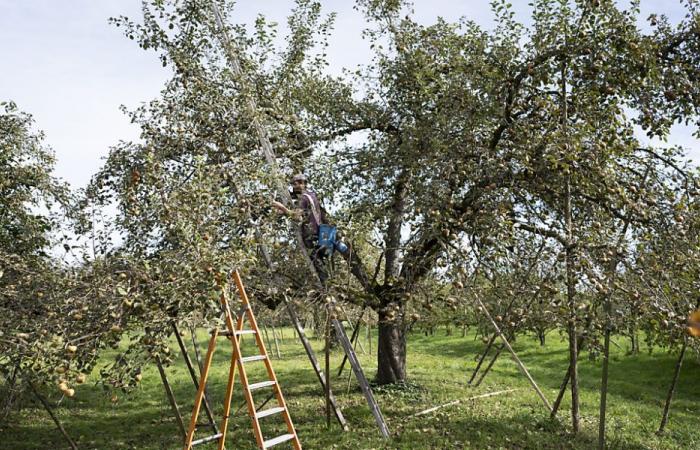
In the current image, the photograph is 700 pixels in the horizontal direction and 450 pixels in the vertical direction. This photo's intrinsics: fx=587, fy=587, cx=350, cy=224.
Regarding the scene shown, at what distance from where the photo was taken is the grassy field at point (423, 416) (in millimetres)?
9938

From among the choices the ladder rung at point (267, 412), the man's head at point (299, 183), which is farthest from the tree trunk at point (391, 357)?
the ladder rung at point (267, 412)

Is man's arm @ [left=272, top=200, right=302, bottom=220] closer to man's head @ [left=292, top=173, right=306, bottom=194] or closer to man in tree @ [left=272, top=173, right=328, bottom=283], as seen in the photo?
man in tree @ [left=272, top=173, right=328, bottom=283]

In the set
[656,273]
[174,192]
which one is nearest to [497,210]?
[656,273]

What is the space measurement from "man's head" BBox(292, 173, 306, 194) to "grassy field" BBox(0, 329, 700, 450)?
4.04 m

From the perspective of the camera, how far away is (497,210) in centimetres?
781

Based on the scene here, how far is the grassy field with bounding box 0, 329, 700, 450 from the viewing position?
32.6 ft

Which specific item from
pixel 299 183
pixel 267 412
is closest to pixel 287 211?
pixel 299 183

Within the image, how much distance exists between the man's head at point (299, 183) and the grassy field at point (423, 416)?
4036mm

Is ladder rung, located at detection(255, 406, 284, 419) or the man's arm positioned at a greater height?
the man's arm

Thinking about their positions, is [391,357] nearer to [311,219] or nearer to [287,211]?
[311,219]

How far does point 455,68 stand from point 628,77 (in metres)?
2.73

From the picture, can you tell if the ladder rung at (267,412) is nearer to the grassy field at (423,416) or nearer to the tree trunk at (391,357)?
the grassy field at (423,416)

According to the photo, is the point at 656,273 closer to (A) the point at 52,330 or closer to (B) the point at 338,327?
(B) the point at 338,327

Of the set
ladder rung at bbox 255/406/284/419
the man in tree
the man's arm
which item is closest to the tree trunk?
the man in tree
